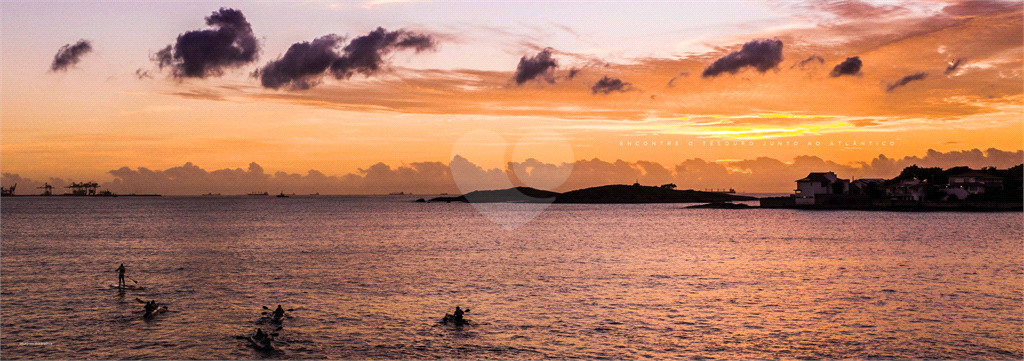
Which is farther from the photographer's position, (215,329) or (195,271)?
(195,271)

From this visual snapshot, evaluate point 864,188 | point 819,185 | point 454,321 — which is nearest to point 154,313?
point 454,321

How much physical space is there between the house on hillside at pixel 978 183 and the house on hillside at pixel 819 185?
28.1 metres

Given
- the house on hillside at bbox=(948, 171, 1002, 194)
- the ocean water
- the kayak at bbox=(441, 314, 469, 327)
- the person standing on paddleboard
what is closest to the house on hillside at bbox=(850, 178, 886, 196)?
the house on hillside at bbox=(948, 171, 1002, 194)

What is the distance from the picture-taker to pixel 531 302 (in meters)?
40.9

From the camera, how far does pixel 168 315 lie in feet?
121

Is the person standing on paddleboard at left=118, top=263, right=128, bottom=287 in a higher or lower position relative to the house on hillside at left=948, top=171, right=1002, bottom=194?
lower

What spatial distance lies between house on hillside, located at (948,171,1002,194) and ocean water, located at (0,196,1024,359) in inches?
4594

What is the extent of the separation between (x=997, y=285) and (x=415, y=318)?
135 feet

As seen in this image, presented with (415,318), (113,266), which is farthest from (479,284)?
(113,266)

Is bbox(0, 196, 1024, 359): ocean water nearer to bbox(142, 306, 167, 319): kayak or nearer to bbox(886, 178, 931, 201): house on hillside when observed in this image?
bbox(142, 306, 167, 319): kayak

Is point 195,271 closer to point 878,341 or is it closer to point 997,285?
point 878,341

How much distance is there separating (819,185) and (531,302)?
172393mm

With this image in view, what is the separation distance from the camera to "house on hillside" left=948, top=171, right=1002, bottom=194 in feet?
572

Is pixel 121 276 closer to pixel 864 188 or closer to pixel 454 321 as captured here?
pixel 454 321
